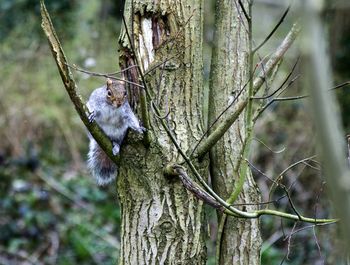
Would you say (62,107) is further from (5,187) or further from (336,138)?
(336,138)

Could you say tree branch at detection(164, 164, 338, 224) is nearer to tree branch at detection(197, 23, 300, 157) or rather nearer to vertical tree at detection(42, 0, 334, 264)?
vertical tree at detection(42, 0, 334, 264)

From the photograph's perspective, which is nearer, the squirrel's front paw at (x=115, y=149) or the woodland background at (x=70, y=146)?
the squirrel's front paw at (x=115, y=149)

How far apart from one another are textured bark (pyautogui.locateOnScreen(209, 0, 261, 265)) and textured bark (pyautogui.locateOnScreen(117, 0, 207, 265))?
0.55 ft

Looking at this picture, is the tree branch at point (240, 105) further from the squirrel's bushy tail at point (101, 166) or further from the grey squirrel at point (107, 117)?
the squirrel's bushy tail at point (101, 166)

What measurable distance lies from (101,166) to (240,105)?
92 cm

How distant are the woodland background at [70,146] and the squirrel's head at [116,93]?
2588mm

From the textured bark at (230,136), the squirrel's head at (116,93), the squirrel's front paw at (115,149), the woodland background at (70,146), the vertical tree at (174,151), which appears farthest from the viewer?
the woodland background at (70,146)

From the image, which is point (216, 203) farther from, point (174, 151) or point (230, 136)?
A: point (230, 136)

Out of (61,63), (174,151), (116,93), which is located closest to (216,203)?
(174,151)

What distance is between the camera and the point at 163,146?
2467 mm

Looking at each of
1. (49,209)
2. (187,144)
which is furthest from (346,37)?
(187,144)

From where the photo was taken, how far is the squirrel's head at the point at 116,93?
2.89 meters

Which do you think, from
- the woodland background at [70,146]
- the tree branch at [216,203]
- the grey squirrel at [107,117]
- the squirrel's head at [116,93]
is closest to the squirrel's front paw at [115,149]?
the grey squirrel at [107,117]

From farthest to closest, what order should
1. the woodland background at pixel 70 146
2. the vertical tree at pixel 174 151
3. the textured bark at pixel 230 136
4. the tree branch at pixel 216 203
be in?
1. the woodland background at pixel 70 146
2. the textured bark at pixel 230 136
3. the vertical tree at pixel 174 151
4. the tree branch at pixel 216 203
